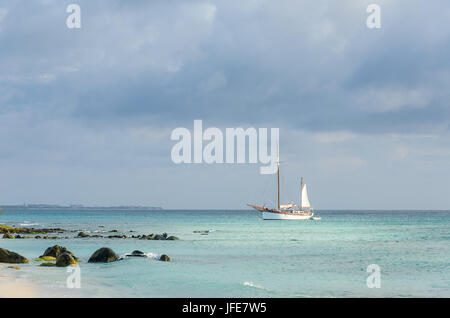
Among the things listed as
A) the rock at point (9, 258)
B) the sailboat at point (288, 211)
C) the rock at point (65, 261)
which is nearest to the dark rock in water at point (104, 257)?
the rock at point (65, 261)

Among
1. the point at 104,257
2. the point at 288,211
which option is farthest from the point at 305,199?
the point at 104,257

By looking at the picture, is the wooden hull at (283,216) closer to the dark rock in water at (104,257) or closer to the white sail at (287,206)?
the white sail at (287,206)

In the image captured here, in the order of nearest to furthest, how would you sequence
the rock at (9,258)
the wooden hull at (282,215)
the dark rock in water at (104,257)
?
the rock at (9,258)
the dark rock in water at (104,257)
the wooden hull at (282,215)

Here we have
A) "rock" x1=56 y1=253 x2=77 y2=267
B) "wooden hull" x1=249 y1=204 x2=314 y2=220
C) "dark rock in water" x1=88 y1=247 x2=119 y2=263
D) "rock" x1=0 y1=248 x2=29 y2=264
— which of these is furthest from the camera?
"wooden hull" x1=249 y1=204 x2=314 y2=220

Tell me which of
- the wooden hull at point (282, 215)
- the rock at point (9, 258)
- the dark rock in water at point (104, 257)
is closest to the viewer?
the rock at point (9, 258)

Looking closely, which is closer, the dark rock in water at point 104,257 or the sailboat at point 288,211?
the dark rock in water at point 104,257

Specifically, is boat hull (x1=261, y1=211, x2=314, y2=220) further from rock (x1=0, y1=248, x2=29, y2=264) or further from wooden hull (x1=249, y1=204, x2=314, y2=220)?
rock (x1=0, y1=248, x2=29, y2=264)

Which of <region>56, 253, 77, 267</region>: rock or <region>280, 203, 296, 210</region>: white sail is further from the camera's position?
<region>280, 203, 296, 210</region>: white sail

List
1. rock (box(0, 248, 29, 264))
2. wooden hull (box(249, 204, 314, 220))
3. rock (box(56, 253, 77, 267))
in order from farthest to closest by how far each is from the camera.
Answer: wooden hull (box(249, 204, 314, 220)), rock (box(0, 248, 29, 264)), rock (box(56, 253, 77, 267))

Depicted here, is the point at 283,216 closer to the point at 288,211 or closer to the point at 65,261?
the point at 288,211

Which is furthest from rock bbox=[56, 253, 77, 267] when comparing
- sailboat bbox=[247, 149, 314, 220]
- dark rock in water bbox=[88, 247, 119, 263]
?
sailboat bbox=[247, 149, 314, 220]
